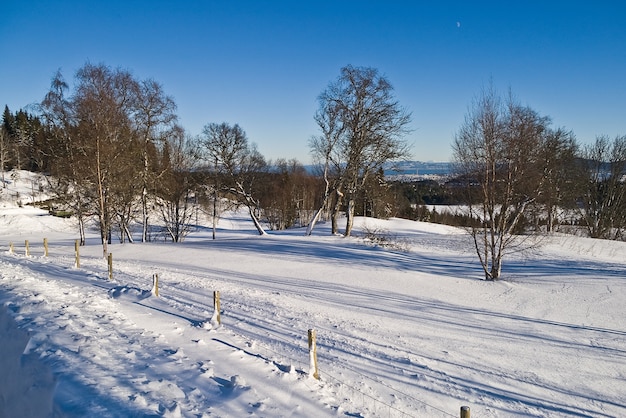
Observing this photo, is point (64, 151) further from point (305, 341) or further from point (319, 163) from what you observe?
point (305, 341)

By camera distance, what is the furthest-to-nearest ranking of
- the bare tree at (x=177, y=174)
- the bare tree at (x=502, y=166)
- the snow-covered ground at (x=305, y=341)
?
1. the bare tree at (x=177, y=174)
2. the bare tree at (x=502, y=166)
3. the snow-covered ground at (x=305, y=341)

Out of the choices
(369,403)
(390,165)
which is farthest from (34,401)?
(390,165)

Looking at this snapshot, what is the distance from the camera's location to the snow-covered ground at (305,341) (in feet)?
16.4

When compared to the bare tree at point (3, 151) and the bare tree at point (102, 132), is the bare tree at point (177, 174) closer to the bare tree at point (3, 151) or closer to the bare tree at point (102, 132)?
the bare tree at point (102, 132)

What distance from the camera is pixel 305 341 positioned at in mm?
7422

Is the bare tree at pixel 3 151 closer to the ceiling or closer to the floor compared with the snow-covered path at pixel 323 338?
closer to the ceiling

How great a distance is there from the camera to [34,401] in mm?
4750

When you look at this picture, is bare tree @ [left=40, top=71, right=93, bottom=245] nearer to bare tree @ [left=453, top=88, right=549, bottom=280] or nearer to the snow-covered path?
the snow-covered path

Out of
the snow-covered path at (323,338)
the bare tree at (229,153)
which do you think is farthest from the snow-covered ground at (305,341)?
the bare tree at (229,153)

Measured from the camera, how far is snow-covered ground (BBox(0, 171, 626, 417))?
4.99 m

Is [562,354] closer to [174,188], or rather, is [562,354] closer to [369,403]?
[369,403]

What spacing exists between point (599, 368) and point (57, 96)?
2713 centimetres

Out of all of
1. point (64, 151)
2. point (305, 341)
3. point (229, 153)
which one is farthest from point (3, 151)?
point (305, 341)

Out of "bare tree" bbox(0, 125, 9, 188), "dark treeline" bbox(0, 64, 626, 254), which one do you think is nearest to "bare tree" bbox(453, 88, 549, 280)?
"dark treeline" bbox(0, 64, 626, 254)
